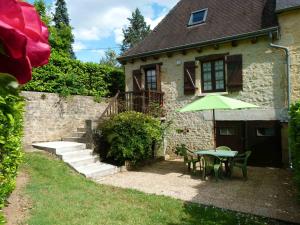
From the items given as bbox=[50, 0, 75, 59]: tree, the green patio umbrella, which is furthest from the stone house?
bbox=[50, 0, 75, 59]: tree

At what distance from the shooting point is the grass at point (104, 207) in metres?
5.66

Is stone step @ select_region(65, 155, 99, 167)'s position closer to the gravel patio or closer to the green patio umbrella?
the gravel patio

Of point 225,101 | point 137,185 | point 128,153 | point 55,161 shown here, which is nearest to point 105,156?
point 128,153

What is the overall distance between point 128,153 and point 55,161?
2363 millimetres

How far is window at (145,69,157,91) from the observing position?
48.3 ft

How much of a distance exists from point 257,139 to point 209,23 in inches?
221

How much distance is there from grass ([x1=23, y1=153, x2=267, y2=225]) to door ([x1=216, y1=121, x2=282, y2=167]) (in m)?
5.73

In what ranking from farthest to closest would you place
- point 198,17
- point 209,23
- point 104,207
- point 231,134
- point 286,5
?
point 198,17
point 209,23
point 231,134
point 286,5
point 104,207

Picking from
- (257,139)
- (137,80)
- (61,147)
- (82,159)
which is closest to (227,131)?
(257,139)

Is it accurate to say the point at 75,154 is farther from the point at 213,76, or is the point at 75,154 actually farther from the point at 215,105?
the point at 213,76

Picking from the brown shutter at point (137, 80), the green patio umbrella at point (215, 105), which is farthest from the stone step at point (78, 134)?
the green patio umbrella at point (215, 105)

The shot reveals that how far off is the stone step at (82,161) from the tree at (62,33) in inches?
505

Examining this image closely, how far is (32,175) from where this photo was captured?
8086mm

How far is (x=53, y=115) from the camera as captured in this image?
12383 mm
